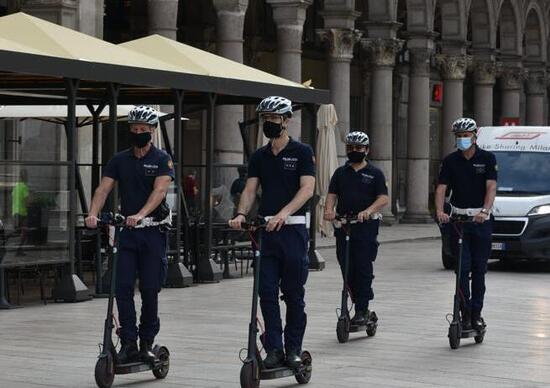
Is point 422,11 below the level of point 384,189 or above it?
above

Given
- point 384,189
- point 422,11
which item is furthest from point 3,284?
point 422,11

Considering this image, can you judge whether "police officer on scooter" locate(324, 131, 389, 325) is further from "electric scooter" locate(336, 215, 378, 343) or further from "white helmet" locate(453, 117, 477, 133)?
"white helmet" locate(453, 117, 477, 133)

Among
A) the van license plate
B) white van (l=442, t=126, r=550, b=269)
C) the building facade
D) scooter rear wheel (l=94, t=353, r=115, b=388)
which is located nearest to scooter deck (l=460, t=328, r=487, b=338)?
scooter rear wheel (l=94, t=353, r=115, b=388)

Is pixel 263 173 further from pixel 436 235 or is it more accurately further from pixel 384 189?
pixel 436 235

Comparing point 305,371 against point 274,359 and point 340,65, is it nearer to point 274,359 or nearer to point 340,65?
point 274,359

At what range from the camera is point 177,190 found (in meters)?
20.5

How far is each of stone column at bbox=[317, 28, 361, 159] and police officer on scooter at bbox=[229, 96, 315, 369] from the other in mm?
25465

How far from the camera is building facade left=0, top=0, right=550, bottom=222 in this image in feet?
101

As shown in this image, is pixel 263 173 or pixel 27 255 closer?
pixel 263 173

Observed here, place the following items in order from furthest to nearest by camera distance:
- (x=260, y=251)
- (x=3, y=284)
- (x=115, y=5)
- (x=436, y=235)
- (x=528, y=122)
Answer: (x=528, y=122)
(x=115, y=5)
(x=436, y=235)
(x=3, y=284)
(x=260, y=251)

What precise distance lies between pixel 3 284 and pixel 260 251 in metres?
7.00

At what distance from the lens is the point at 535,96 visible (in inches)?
2116

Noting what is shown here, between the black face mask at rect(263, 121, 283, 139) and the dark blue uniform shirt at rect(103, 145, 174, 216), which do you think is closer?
the black face mask at rect(263, 121, 283, 139)

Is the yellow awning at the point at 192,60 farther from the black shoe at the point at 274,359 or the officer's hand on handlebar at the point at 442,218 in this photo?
the black shoe at the point at 274,359
